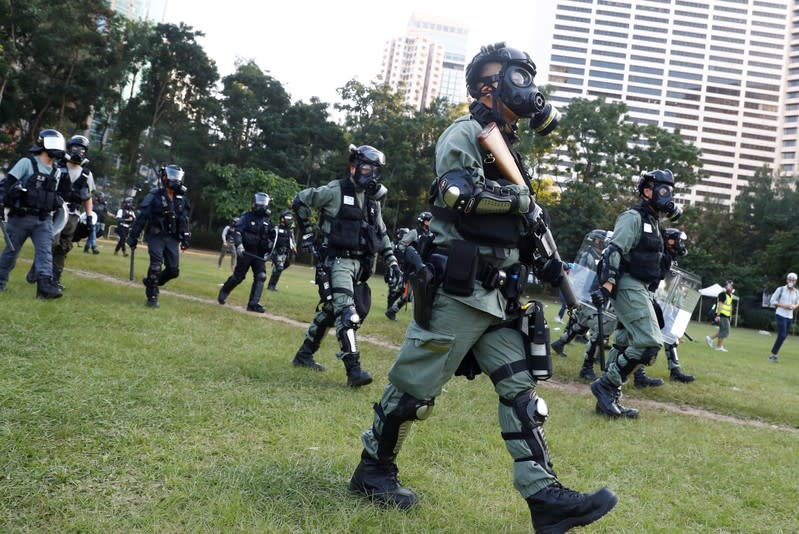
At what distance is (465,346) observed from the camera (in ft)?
10.4

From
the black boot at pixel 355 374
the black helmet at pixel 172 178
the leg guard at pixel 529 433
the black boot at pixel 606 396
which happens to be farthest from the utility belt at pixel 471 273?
the black helmet at pixel 172 178

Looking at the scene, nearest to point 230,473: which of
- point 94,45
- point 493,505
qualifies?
point 493,505

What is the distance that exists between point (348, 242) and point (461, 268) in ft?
12.2

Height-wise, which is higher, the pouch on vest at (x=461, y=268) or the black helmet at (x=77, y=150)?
the black helmet at (x=77, y=150)

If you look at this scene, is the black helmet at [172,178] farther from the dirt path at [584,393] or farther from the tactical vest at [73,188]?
the dirt path at [584,393]

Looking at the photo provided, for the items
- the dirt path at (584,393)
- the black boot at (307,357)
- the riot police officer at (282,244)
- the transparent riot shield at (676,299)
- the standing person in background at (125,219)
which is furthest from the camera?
the standing person in background at (125,219)

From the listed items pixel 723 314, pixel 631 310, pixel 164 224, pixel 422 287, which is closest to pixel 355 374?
pixel 422 287

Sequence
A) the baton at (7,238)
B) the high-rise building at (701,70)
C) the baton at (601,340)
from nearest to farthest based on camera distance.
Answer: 1. the baton at (601,340)
2. the baton at (7,238)
3. the high-rise building at (701,70)

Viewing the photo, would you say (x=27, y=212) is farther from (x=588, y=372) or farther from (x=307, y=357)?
(x=588, y=372)

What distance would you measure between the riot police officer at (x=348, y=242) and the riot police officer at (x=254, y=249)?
510 cm

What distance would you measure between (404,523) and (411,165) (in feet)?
148

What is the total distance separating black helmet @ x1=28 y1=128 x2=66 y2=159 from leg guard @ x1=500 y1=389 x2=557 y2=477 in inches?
316

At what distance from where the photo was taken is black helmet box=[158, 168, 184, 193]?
10.1m

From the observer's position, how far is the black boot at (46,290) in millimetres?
8352
